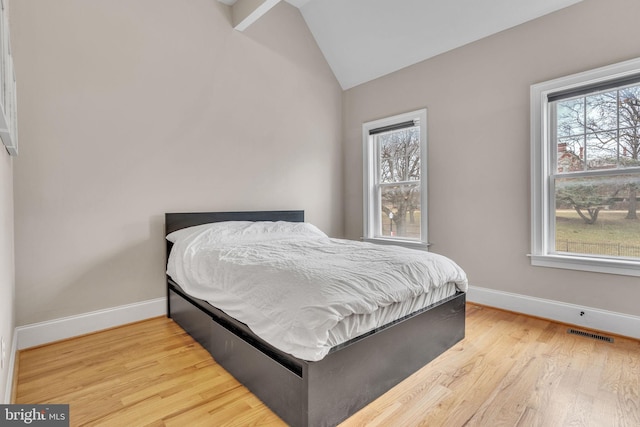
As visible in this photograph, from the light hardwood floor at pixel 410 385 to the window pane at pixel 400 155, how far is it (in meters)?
2.06

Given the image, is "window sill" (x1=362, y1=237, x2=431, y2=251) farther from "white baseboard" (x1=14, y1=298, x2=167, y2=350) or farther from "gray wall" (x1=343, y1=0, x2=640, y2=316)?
"white baseboard" (x1=14, y1=298, x2=167, y2=350)

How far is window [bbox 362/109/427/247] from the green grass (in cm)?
126

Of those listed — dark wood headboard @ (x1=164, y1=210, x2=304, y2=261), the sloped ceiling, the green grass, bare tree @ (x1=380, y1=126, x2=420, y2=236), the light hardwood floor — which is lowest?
the light hardwood floor

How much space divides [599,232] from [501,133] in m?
1.16

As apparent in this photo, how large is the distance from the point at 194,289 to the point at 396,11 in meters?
3.36

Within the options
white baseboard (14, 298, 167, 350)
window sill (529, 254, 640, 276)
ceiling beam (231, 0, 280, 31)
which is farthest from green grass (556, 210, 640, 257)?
white baseboard (14, 298, 167, 350)

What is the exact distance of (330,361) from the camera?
143 centimetres

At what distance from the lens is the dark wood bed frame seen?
141cm

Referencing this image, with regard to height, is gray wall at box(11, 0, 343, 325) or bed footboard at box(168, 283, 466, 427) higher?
gray wall at box(11, 0, 343, 325)

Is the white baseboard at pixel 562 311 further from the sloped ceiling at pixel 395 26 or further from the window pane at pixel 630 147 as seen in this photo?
the sloped ceiling at pixel 395 26

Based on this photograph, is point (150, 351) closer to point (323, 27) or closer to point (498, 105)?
point (498, 105)

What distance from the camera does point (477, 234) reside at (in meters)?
3.24

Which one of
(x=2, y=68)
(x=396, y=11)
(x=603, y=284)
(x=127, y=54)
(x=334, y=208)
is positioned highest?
(x=396, y=11)

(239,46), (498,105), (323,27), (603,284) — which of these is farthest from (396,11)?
(603,284)
